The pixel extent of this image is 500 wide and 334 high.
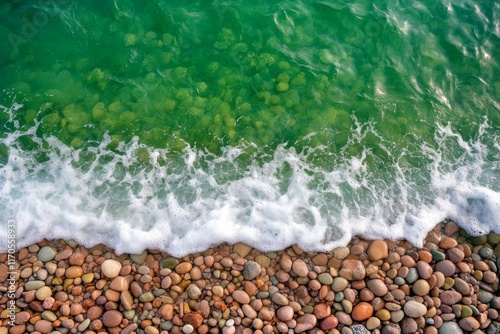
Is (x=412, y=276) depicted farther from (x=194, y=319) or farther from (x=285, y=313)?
(x=194, y=319)

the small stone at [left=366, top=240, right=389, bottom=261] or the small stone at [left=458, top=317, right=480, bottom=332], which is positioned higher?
the small stone at [left=366, top=240, right=389, bottom=261]

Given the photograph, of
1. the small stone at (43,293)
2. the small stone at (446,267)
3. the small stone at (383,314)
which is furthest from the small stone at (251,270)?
the small stone at (43,293)

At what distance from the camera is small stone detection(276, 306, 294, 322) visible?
13.5 feet

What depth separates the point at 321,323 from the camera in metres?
4.12

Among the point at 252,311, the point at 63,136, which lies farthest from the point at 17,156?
the point at 252,311

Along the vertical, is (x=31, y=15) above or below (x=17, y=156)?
above

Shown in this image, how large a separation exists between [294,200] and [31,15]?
4.79 meters

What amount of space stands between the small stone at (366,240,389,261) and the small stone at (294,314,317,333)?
0.93 meters

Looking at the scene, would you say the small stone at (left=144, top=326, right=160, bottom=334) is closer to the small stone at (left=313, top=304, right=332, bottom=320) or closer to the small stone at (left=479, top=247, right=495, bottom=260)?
the small stone at (left=313, top=304, right=332, bottom=320)

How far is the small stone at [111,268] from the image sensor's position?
4.32 metres

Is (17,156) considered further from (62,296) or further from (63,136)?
(62,296)

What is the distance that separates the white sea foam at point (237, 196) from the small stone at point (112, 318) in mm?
680

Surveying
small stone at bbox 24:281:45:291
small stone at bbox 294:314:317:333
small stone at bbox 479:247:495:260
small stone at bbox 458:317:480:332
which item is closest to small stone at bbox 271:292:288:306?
small stone at bbox 294:314:317:333

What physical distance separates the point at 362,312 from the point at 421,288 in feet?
2.25
